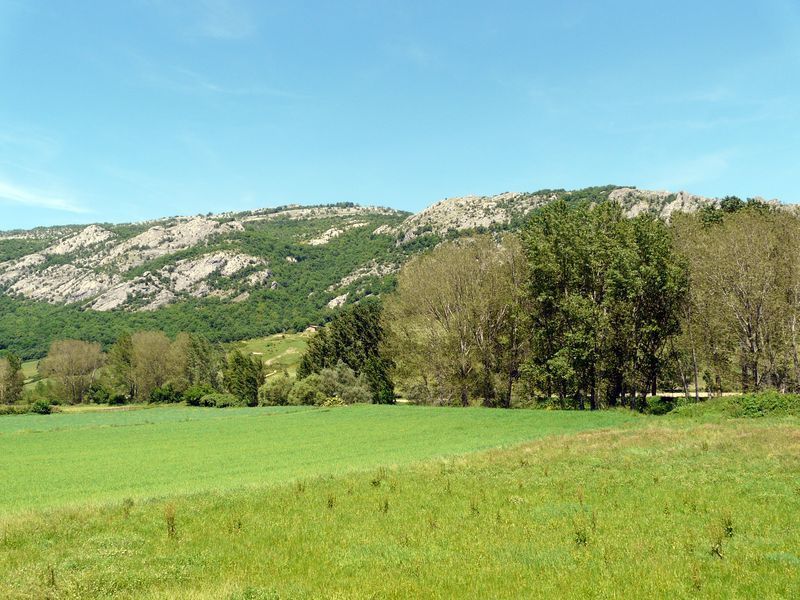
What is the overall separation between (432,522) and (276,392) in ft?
314

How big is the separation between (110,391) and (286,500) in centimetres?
13320

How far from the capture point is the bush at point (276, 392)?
10694 centimetres

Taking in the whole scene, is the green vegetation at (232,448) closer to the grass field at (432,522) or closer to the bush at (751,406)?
the grass field at (432,522)

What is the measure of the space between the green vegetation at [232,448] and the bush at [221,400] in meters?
48.3

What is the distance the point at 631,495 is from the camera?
19047 millimetres

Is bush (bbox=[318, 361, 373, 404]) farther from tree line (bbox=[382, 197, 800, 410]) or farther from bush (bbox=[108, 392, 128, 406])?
bush (bbox=[108, 392, 128, 406])

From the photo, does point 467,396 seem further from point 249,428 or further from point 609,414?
point 249,428

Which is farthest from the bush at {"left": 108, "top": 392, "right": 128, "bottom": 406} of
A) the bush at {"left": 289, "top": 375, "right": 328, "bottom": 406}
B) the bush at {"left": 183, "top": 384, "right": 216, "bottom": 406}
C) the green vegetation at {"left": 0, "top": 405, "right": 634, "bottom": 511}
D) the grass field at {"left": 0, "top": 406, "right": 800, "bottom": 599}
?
the grass field at {"left": 0, "top": 406, "right": 800, "bottom": 599}

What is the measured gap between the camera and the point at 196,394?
406 feet

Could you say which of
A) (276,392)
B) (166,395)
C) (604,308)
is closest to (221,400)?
(276,392)

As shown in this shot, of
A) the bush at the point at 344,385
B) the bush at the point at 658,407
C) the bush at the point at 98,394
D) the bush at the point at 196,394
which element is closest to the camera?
the bush at the point at 658,407

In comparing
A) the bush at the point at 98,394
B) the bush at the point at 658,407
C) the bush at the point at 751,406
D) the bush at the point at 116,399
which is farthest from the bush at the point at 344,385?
the bush at the point at 98,394

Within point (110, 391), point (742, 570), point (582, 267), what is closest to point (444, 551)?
point (742, 570)

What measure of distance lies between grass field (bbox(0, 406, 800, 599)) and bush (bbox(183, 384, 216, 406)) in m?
91.1
